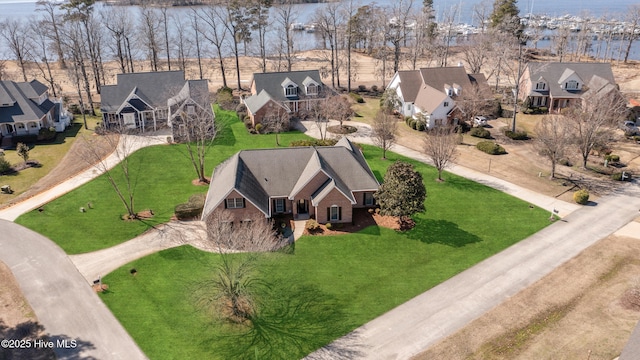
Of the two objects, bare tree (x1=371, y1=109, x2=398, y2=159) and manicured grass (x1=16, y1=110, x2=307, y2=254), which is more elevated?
bare tree (x1=371, y1=109, x2=398, y2=159)

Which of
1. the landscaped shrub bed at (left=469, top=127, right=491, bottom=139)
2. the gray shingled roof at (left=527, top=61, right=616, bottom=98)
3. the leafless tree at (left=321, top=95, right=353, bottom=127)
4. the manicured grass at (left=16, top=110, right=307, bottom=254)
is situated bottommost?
the manicured grass at (left=16, top=110, right=307, bottom=254)

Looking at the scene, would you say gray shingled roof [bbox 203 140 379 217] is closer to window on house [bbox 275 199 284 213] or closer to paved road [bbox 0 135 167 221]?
window on house [bbox 275 199 284 213]

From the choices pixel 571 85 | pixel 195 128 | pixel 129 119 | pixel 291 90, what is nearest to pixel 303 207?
pixel 195 128

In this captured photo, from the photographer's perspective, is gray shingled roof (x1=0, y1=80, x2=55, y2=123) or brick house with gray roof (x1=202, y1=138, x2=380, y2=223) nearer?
brick house with gray roof (x1=202, y1=138, x2=380, y2=223)

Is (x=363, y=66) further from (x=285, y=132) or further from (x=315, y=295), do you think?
(x=315, y=295)

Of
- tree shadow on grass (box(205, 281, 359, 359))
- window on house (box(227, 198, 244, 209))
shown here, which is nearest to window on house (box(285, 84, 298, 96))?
window on house (box(227, 198, 244, 209))

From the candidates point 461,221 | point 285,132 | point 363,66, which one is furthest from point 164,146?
point 363,66

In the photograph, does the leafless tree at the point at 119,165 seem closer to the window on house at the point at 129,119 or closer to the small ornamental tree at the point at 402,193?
the window on house at the point at 129,119
